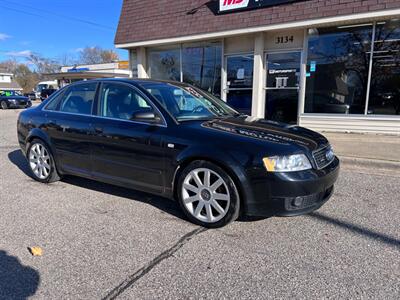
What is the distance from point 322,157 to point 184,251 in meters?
1.78

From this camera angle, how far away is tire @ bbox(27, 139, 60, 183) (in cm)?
478

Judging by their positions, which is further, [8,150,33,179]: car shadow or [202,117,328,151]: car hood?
[8,150,33,179]: car shadow

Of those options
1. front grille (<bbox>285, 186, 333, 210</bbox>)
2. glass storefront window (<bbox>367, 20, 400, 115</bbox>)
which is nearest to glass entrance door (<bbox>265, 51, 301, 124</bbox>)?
glass storefront window (<bbox>367, 20, 400, 115</bbox>)

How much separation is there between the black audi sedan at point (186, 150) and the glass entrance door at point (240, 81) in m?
5.50

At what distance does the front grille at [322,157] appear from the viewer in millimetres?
3238

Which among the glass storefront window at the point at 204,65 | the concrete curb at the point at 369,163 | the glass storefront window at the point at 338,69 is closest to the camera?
the concrete curb at the point at 369,163

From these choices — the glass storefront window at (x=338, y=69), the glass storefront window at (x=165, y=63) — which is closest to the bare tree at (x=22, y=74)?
the glass storefront window at (x=165, y=63)

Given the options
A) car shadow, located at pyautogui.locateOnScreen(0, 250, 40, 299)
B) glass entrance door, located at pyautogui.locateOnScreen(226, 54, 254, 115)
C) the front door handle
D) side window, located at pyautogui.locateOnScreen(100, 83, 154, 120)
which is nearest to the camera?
car shadow, located at pyautogui.locateOnScreen(0, 250, 40, 299)

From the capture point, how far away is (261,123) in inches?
155

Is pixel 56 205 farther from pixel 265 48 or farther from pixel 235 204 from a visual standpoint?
pixel 265 48

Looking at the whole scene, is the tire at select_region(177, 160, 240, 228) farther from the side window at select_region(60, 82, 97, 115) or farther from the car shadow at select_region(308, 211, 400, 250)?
the side window at select_region(60, 82, 97, 115)

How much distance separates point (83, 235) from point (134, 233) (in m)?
0.52

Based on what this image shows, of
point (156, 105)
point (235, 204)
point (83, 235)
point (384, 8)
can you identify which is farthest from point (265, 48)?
point (83, 235)

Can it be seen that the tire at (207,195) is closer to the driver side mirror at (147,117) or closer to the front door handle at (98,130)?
the driver side mirror at (147,117)
